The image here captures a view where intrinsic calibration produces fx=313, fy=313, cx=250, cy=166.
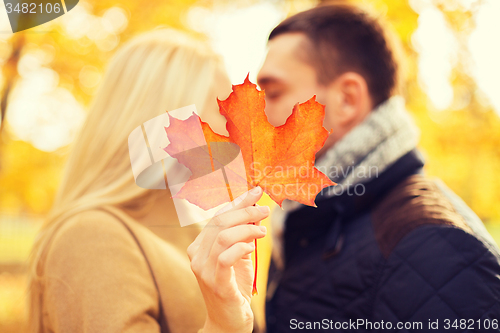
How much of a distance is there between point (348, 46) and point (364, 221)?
33.1 inches

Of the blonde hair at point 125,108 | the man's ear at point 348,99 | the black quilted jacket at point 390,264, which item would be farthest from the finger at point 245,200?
the man's ear at point 348,99

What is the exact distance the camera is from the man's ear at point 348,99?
4.62 feet

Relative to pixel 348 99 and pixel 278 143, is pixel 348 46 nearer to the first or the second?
pixel 348 99

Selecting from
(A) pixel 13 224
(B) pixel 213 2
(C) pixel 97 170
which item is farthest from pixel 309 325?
(A) pixel 13 224

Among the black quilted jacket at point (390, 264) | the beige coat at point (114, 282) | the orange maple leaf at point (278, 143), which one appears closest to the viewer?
the orange maple leaf at point (278, 143)

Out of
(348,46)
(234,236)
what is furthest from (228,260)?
(348,46)

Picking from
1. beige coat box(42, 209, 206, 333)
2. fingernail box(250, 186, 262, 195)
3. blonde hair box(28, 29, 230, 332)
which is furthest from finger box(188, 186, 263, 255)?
blonde hair box(28, 29, 230, 332)

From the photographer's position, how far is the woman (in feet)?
2.13

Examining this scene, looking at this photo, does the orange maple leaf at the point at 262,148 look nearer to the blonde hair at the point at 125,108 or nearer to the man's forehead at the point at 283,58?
the blonde hair at the point at 125,108

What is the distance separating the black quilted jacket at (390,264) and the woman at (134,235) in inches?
19.9

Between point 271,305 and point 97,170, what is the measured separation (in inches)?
37.4

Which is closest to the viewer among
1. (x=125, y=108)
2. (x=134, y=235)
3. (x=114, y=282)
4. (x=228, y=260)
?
(x=228, y=260)

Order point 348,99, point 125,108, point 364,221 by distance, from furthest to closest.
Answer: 1. point 348,99
2. point 364,221
3. point 125,108

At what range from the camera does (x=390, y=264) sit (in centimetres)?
100
